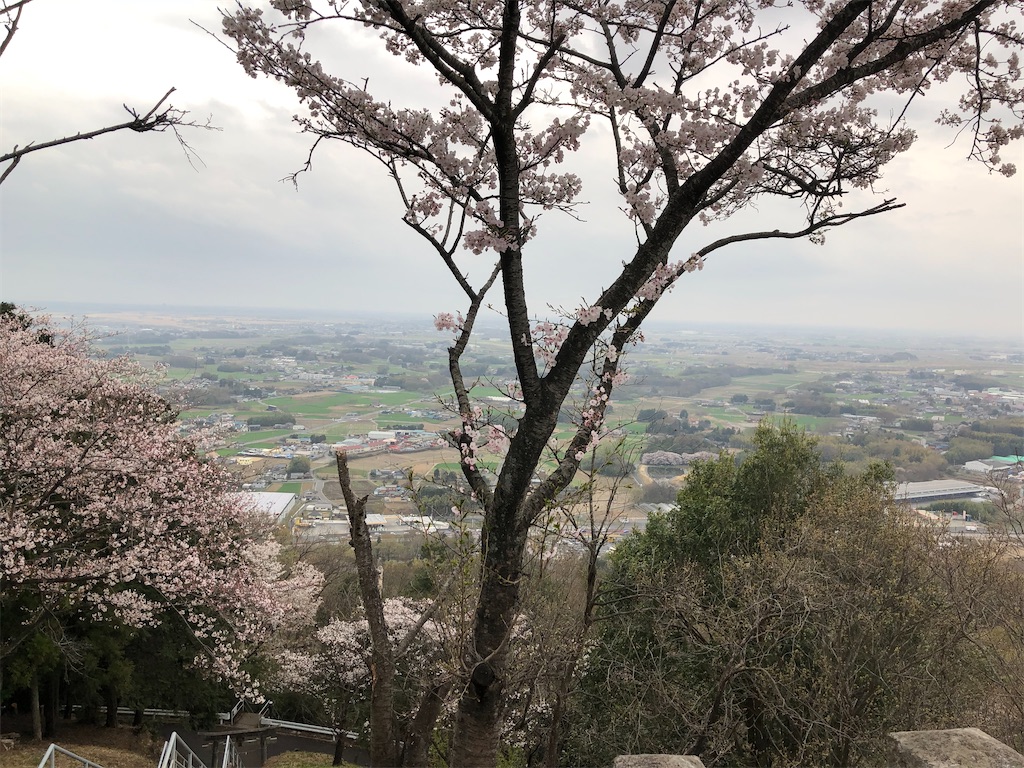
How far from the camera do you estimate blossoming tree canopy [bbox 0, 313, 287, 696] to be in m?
7.75

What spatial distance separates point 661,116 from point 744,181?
2.43ft

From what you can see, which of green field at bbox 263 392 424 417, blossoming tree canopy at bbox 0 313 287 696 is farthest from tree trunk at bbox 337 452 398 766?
green field at bbox 263 392 424 417

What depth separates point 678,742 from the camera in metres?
9.25

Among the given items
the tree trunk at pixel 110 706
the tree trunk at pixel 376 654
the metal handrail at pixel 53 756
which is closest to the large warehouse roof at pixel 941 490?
the tree trunk at pixel 376 654

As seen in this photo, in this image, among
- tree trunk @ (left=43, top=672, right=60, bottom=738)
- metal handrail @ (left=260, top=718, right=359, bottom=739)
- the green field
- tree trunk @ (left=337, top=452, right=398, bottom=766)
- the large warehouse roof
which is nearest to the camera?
tree trunk @ (left=337, top=452, right=398, bottom=766)

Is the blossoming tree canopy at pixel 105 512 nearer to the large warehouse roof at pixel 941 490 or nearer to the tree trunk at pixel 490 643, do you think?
the tree trunk at pixel 490 643

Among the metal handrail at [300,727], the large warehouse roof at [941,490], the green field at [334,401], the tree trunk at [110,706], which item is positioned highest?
the green field at [334,401]

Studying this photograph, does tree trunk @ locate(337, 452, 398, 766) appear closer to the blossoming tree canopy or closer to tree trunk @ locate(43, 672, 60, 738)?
the blossoming tree canopy

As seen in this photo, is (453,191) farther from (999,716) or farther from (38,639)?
(38,639)

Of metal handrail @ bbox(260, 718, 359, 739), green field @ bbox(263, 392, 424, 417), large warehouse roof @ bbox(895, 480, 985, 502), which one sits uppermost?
green field @ bbox(263, 392, 424, 417)

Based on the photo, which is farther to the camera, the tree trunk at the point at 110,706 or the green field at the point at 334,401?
the green field at the point at 334,401

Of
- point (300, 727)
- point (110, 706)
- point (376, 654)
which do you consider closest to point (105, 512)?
point (376, 654)

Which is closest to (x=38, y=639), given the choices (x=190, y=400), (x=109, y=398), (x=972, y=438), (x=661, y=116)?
(x=109, y=398)

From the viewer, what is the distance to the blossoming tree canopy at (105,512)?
25.4 ft
